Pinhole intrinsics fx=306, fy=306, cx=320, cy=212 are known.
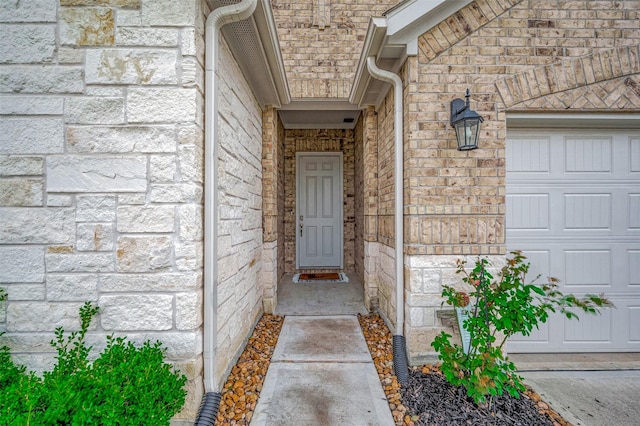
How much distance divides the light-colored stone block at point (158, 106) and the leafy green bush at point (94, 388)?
1.05 metres

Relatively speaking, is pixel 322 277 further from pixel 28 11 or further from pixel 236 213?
pixel 28 11

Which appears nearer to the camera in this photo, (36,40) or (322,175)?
(36,40)

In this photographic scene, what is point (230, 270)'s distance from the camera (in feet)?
7.57

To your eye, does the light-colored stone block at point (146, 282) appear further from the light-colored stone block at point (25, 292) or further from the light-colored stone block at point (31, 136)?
the light-colored stone block at point (31, 136)

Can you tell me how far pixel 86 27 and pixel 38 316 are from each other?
1576mm

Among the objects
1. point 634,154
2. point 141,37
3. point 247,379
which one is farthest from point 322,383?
point 634,154

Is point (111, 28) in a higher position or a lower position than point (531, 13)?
lower

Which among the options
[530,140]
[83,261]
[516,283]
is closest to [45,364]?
[83,261]

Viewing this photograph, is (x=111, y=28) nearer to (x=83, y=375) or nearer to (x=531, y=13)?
(x=83, y=375)

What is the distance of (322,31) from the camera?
13.4ft

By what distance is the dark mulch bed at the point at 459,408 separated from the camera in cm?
181

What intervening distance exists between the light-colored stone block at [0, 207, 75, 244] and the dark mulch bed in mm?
2259

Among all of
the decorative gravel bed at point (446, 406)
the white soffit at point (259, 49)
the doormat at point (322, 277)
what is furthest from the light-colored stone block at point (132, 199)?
the doormat at point (322, 277)

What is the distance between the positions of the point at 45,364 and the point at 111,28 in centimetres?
185
